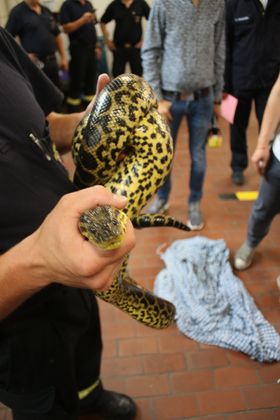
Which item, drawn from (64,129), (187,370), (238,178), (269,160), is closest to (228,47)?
(269,160)

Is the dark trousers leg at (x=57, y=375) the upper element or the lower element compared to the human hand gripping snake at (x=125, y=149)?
lower

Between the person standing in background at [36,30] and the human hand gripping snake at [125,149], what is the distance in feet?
12.0

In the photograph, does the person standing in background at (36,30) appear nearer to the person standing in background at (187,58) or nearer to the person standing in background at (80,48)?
the person standing in background at (80,48)

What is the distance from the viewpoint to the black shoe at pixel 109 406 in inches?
69.9

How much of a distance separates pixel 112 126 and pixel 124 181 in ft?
0.58

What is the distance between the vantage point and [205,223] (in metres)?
3.31

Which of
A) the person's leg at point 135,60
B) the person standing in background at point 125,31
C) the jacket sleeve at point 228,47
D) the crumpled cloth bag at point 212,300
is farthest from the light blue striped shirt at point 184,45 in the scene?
the person's leg at point 135,60

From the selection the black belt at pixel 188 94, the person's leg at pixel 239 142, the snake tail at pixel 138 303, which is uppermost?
the black belt at pixel 188 94

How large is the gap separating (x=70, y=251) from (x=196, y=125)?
8.08 ft

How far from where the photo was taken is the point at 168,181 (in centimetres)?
324

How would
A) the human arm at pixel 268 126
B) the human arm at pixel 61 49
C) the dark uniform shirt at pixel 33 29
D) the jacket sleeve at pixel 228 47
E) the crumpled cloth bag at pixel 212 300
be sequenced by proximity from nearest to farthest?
1. the human arm at pixel 268 126
2. the crumpled cloth bag at pixel 212 300
3. the jacket sleeve at pixel 228 47
4. the dark uniform shirt at pixel 33 29
5. the human arm at pixel 61 49

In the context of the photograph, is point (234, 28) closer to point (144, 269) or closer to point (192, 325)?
point (144, 269)

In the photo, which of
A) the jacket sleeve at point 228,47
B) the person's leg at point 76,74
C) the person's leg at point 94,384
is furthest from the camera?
the person's leg at point 76,74

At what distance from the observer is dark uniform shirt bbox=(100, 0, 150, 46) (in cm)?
489
